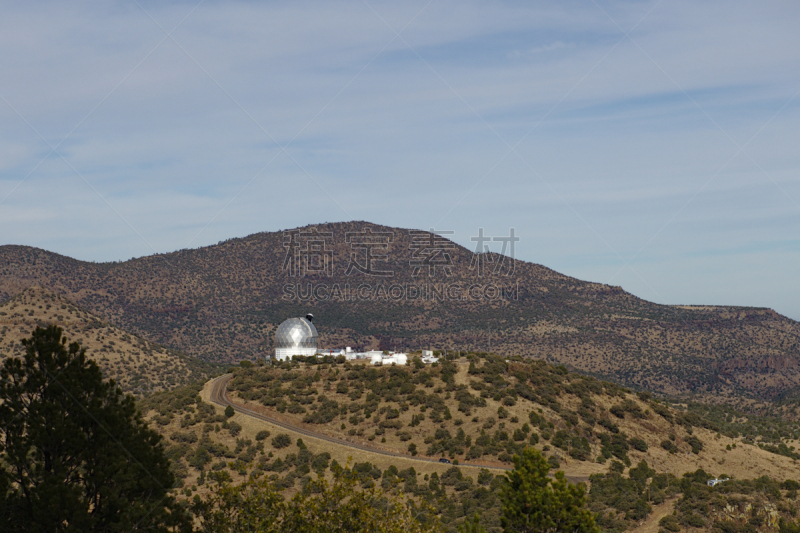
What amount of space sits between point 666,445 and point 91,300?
102 metres

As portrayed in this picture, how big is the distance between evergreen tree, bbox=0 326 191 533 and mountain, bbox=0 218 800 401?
3528 inches

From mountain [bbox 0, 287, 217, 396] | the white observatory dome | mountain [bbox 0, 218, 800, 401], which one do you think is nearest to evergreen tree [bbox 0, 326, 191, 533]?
the white observatory dome

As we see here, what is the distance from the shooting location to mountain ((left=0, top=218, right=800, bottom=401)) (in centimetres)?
10706

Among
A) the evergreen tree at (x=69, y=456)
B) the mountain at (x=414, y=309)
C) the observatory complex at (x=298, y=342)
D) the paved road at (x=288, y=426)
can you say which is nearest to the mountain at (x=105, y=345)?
the observatory complex at (x=298, y=342)

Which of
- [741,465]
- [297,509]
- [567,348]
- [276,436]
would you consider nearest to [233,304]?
[567,348]

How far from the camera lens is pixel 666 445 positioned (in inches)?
2020

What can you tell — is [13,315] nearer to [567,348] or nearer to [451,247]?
[567,348]

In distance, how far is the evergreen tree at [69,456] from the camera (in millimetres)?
14820

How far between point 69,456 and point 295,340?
49068mm

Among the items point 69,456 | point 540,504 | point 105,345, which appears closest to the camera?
point 69,456

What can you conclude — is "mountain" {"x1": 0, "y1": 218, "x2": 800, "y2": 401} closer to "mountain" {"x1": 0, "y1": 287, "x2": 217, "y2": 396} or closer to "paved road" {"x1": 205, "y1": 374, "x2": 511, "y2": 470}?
"mountain" {"x1": 0, "y1": 287, "x2": 217, "y2": 396}

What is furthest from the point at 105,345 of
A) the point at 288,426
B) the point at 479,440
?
the point at 479,440

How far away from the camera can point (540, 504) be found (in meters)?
17.7

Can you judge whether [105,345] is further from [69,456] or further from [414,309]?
[69,456]
